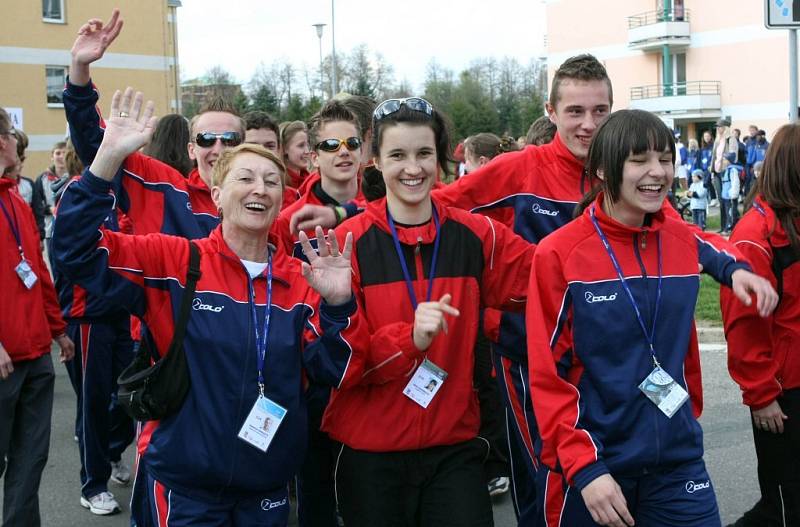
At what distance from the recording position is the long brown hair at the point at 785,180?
422 cm

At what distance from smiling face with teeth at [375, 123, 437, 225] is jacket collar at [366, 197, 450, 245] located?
4cm

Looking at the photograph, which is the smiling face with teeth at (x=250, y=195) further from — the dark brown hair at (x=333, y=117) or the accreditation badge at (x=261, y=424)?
the dark brown hair at (x=333, y=117)

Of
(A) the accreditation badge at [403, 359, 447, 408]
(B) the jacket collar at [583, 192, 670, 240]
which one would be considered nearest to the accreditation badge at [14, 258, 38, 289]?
(A) the accreditation badge at [403, 359, 447, 408]

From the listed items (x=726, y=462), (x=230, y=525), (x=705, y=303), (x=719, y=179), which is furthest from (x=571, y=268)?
(x=719, y=179)

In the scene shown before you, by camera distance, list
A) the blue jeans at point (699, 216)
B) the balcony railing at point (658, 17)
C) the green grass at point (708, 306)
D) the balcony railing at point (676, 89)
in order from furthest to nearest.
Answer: the balcony railing at point (658, 17) → the balcony railing at point (676, 89) → the blue jeans at point (699, 216) → the green grass at point (708, 306)

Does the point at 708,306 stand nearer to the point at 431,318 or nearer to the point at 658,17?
the point at 431,318

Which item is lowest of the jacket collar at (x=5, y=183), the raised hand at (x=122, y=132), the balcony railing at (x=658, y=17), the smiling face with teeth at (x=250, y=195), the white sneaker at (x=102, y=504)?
the white sneaker at (x=102, y=504)

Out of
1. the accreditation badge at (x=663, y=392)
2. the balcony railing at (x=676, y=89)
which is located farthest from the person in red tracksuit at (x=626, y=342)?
the balcony railing at (x=676, y=89)

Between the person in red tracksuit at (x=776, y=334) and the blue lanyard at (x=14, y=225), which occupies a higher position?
the blue lanyard at (x=14, y=225)

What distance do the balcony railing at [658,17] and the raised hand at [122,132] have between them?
50.0 meters

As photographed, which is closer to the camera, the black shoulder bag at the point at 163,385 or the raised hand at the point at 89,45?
the black shoulder bag at the point at 163,385

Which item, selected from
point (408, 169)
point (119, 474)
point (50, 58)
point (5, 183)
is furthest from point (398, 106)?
point (50, 58)

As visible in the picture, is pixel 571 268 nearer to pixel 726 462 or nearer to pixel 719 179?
pixel 726 462

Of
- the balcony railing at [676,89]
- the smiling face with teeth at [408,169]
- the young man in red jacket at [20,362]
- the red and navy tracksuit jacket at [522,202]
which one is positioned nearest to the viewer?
the smiling face with teeth at [408,169]
